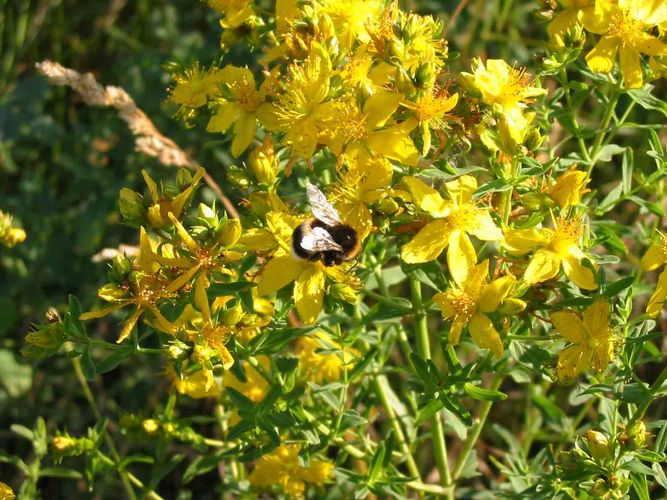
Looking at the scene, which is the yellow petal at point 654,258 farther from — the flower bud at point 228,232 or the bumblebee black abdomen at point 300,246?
the flower bud at point 228,232

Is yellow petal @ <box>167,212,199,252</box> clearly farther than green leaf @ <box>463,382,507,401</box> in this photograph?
No

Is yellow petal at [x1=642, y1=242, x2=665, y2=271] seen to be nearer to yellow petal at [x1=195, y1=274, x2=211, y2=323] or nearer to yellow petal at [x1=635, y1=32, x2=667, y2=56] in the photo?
yellow petal at [x1=635, y1=32, x2=667, y2=56]

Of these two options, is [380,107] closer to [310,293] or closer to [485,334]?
[310,293]

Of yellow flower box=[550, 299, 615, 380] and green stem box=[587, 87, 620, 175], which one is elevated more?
green stem box=[587, 87, 620, 175]

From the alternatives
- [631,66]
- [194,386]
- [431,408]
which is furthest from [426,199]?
[194,386]

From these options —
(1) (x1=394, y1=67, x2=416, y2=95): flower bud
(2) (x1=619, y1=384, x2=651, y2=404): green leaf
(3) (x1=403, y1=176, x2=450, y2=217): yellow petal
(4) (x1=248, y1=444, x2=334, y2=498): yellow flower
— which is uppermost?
(1) (x1=394, y1=67, x2=416, y2=95): flower bud

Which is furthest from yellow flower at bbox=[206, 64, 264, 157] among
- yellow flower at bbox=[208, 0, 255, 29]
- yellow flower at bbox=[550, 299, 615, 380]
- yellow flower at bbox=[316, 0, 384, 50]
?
yellow flower at bbox=[550, 299, 615, 380]

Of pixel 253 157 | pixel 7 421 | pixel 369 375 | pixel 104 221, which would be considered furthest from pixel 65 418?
pixel 253 157

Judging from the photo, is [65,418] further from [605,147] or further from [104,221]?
[605,147]
